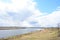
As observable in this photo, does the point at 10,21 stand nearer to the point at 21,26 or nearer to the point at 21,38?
the point at 21,26

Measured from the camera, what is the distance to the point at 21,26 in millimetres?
2270

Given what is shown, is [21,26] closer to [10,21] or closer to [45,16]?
[10,21]

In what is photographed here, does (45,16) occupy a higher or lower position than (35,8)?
lower

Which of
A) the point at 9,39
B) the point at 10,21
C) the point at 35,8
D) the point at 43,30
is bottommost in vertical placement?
the point at 9,39

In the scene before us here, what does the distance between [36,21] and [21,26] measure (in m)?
0.29

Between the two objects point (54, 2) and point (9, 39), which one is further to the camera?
point (54, 2)

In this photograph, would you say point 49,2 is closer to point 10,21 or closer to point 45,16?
point 45,16

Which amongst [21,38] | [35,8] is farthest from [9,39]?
[35,8]

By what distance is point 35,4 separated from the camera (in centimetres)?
233

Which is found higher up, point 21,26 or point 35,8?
point 35,8

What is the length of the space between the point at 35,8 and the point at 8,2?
504 millimetres

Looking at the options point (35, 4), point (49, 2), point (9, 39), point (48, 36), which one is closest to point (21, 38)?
point (9, 39)

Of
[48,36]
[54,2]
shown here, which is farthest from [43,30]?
[54,2]

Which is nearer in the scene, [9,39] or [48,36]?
[9,39]
